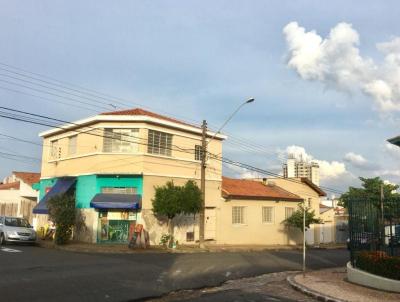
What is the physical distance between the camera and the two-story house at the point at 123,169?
2845 centimetres

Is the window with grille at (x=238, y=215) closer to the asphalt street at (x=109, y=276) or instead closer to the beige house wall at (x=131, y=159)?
the beige house wall at (x=131, y=159)

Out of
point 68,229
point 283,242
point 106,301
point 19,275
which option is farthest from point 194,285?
point 283,242

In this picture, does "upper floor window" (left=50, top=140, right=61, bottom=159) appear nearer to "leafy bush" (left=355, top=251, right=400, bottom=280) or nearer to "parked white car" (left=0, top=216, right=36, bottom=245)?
"parked white car" (left=0, top=216, right=36, bottom=245)

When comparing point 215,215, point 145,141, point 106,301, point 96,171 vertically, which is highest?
point 145,141

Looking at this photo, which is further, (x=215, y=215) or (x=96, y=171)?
(x=215, y=215)

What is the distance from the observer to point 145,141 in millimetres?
29281

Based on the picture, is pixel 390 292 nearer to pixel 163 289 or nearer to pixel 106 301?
pixel 163 289

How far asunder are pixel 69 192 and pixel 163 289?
65.4ft

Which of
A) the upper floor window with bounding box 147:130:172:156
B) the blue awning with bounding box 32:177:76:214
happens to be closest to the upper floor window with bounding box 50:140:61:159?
the blue awning with bounding box 32:177:76:214

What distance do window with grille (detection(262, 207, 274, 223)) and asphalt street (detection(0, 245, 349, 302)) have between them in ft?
53.4

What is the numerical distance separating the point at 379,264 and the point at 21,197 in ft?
117

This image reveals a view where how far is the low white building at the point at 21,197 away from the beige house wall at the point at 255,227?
15.9 m

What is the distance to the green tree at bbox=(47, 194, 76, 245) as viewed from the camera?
2625cm

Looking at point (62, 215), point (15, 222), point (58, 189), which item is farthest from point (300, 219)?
point (15, 222)
